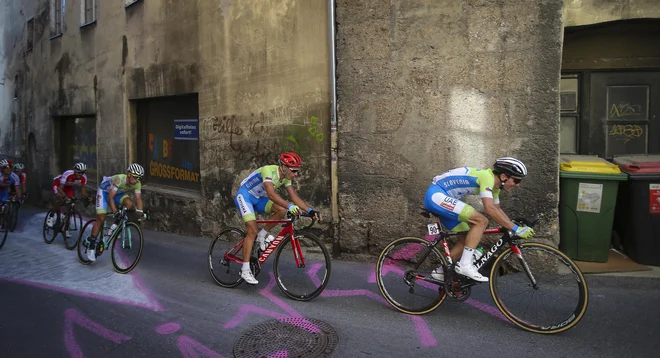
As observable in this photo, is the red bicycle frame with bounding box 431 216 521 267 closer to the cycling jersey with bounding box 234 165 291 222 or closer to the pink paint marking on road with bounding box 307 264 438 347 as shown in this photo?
the pink paint marking on road with bounding box 307 264 438 347

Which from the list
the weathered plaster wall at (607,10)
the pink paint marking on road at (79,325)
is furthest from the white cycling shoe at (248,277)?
the weathered plaster wall at (607,10)

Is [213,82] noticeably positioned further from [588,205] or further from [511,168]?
[588,205]

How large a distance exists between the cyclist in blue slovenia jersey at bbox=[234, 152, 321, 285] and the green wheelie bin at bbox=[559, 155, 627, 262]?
10.5 feet

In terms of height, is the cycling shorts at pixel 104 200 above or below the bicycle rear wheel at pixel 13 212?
Result: above

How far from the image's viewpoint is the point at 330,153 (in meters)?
6.68

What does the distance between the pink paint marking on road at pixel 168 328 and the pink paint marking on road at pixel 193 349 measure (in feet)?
0.71

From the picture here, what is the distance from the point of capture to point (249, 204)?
5.28m

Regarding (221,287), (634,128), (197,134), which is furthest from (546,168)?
(197,134)

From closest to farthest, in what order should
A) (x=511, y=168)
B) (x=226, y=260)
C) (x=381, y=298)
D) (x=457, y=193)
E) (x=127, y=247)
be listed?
(x=511, y=168) → (x=457, y=193) → (x=381, y=298) → (x=226, y=260) → (x=127, y=247)

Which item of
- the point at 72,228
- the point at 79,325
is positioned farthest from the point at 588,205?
the point at 72,228

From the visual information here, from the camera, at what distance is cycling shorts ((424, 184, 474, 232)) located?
420 cm

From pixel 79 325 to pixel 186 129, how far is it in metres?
5.63

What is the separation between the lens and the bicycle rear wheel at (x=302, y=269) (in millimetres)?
4816

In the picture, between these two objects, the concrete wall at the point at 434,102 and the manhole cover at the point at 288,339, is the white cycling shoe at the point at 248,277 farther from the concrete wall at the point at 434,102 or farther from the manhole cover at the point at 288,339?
the concrete wall at the point at 434,102
